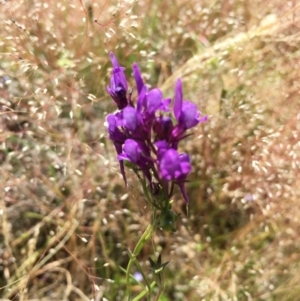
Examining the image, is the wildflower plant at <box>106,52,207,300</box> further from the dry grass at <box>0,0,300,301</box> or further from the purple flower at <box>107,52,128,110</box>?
the dry grass at <box>0,0,300,301</box>

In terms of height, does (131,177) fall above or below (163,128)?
below

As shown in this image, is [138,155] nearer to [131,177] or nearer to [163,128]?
[163,128]

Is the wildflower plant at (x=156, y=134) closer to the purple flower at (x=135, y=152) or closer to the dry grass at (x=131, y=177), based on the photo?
the purple flower at (x=135, y=152)

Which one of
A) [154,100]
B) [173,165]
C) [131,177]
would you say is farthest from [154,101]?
[131,177]

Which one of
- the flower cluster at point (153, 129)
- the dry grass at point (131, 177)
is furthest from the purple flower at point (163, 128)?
the dry grass at point (131, 177)

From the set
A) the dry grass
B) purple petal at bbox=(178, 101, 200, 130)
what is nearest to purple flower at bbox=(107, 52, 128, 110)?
purple petal at bbox=(178, 101, 200, 130)

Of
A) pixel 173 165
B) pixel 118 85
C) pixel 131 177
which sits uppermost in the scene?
pixel 118 85

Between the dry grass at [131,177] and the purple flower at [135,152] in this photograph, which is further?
the dry grass at [131,177]

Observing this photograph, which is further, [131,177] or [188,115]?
[131,177]
